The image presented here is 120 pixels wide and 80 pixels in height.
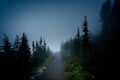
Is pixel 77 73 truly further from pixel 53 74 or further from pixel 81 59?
pixel 81 59

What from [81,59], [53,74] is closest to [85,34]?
[81,59]

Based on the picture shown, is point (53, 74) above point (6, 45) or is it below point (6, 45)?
below

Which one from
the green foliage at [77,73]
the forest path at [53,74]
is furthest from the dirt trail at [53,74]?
the green foliage at [77,73]

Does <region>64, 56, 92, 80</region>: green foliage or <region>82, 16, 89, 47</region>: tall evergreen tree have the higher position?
<region>82, 16, 89, 47</region>: tall evergreen tree

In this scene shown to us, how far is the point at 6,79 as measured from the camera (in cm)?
3375

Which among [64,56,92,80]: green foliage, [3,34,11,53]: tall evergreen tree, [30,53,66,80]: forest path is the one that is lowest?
[30,53,66,80]: forest path

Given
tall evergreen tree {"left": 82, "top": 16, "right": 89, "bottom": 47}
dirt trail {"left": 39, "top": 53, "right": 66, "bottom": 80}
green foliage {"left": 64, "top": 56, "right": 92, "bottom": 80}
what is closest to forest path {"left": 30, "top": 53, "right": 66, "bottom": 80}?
dirt trail {"left": 39, "top": 53, "right": 66, "bottom": 80}

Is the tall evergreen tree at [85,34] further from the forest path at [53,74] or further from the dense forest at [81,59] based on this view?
the forest path at [53,74]

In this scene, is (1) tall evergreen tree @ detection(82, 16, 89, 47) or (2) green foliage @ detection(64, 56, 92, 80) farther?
(1) tall evergreen tree @ detection(82, 16, 89, 47)

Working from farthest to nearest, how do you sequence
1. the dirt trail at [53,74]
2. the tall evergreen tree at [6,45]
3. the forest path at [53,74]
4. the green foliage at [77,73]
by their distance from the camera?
the tall evergreen tree at [6,45], the forest path at [53,74], the dirt trail at [53,74], the green foliage at [77,73]


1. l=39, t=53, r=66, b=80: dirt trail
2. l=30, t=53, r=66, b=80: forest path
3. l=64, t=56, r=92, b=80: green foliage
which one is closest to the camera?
l=64, t=56, r=92, b=80: green foliage

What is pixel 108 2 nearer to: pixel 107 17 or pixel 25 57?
pixel 107 17

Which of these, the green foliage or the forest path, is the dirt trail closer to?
the forest path

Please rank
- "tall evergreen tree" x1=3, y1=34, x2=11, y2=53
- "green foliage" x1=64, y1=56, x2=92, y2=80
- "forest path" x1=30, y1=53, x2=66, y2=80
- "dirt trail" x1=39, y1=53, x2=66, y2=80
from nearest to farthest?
"green foliage" x1=64, y1=56, x2=92, y2=80 < "dirt trail" x1=39, y1=53, x2=66, y2=80 < "forest path" x1=30, y1=53, x2=66, y2=80 < "tall evergreen tree" x1=3, y1=34, x2=11, y2=53
